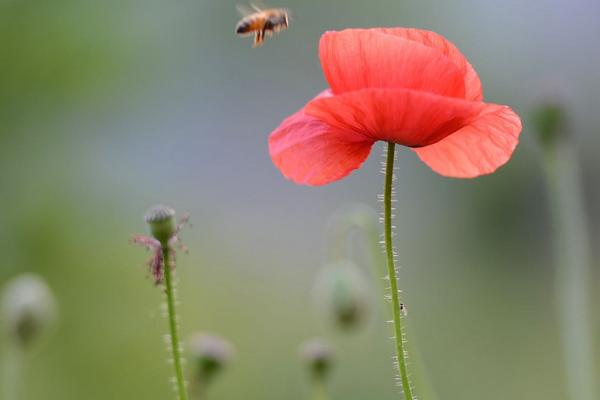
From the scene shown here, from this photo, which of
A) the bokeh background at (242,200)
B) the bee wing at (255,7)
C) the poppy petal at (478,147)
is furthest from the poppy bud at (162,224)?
the bokeh background at (242,200)

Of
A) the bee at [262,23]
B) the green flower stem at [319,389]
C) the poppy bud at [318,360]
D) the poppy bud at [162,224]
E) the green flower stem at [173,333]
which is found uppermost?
the bee at [262,23]

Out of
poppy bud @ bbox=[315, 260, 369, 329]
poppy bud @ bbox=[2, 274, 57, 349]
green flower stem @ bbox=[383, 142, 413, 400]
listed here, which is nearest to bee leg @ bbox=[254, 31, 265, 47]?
green flower stem @ bbox=[383, 142, 413, 400]

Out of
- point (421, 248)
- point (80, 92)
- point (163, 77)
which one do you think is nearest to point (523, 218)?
point (421, 248)

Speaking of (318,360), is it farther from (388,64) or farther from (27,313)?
(388,64)

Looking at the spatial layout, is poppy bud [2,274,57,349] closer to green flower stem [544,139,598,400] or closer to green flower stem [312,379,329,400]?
green flower stem [312,379,329,400]

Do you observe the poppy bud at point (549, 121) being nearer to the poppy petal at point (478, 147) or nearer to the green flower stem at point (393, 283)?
the poppy petal at point (478, 147)

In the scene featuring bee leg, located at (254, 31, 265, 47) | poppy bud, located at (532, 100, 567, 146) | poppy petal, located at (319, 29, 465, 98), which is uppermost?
bee leg, located at (254, 31, 265, 47)

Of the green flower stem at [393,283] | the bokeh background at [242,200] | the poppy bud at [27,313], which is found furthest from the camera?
the bokeh background at [242,200]
